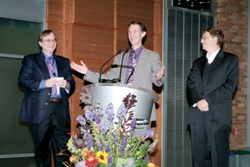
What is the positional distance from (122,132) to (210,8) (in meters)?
5.64

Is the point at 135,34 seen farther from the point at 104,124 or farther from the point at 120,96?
the point at 104,124

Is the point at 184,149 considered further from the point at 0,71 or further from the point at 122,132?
the point at 122,132

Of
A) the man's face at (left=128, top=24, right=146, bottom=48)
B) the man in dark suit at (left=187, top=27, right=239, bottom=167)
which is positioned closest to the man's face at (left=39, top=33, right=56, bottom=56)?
the man's face at (left=128, top=24, right=146, bottom=48)

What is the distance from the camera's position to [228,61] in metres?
4.38

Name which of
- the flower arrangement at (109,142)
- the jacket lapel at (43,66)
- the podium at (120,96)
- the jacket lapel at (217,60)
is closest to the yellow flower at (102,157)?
the flower arrangement at (109,142)

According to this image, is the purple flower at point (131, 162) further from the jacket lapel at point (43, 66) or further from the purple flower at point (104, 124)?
the jacket lapel at point (43, 66)

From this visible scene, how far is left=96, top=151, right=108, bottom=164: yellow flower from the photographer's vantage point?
5.71ft

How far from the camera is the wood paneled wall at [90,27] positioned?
532 cm

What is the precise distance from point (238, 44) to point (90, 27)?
3.07m

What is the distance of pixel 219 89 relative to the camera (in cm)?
433

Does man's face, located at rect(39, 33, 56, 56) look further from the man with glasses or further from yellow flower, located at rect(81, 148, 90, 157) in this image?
yellow flower, located at rect(81, 148, 90, 157)

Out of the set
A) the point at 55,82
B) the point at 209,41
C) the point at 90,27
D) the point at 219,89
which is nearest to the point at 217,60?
the point at 209,41

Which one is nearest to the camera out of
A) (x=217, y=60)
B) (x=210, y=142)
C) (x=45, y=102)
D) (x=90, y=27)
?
(x=45, y=102)

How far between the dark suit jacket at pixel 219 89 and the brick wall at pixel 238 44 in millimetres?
2676
